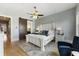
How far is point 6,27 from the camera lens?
97.5 inches

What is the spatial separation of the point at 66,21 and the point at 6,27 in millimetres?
1553

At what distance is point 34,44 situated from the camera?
9.45ft

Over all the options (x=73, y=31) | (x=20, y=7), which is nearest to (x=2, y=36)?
(x=20, y=7)

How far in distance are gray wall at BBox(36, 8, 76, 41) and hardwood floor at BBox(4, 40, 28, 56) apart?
0.83 meters

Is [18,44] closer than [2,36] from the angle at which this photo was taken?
No

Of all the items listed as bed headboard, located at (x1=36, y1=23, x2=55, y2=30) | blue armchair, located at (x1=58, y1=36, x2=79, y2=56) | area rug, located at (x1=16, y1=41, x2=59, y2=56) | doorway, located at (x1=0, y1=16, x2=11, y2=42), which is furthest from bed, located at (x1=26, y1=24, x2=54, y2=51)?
doorway, located at (x1=0, y1=16, x2=11, y2=42)

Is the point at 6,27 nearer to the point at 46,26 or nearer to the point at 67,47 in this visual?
the point at 46,26

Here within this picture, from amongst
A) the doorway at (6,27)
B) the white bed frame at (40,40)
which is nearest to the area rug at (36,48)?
the white bed frame at (40,40)

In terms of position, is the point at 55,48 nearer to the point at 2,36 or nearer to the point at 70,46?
the point at 70,46

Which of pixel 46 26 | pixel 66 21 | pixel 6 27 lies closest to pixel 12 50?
pixel 6 27

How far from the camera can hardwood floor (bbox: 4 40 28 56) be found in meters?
2.37

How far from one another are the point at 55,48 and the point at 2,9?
5.43 ft

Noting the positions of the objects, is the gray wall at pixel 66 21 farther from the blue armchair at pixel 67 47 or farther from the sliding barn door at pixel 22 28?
the sliding barn door at pixel 22 28

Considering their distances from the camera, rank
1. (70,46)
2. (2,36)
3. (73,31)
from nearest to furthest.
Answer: (2,36), (73,31), (70,46)
